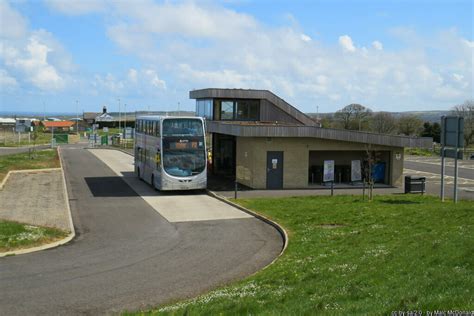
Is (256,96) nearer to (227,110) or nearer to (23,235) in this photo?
(227,110)

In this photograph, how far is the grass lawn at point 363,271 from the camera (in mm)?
8133

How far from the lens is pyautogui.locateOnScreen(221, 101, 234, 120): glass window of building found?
36.7 meters

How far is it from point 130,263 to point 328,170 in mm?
19983

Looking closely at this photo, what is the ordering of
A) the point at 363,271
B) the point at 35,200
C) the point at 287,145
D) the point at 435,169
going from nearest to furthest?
the point at 363,271 < the point at 35,200 < the point at 287,145 < the point at 435,169

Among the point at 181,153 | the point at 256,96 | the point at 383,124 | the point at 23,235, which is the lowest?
the point at 23,235

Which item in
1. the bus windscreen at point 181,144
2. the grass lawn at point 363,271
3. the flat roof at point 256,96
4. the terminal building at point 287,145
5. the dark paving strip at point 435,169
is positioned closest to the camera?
the grass lawn at point 363,271

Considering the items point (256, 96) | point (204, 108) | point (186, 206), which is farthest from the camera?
point (204, 108)

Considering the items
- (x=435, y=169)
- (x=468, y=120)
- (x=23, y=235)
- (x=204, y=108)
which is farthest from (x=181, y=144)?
(x=468, y=120)

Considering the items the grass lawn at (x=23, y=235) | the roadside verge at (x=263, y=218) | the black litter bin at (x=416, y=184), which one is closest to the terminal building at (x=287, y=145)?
the black litter bin at (x=416, y=184)

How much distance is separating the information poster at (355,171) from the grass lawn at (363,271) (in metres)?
13.2

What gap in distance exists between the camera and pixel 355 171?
3347 cm

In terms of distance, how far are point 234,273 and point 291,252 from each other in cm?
200

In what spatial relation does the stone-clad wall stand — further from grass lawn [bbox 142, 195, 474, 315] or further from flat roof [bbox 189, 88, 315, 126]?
grass lawn [bbox 142, 195, 474, 315]

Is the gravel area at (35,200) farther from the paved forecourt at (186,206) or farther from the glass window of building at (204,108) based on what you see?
the glass window of building at (204,108)
